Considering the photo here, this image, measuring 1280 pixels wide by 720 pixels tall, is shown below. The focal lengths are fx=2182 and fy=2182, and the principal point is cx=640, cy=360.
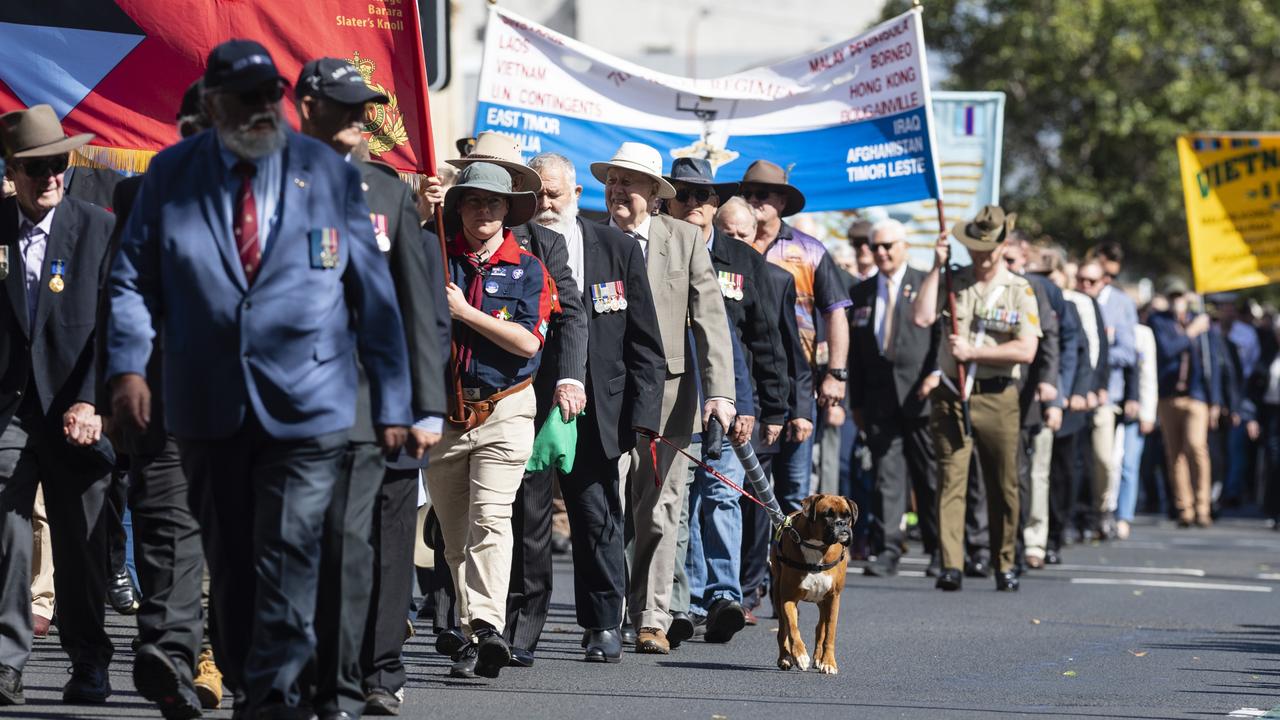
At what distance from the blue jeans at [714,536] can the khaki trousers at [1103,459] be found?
8.31 meters

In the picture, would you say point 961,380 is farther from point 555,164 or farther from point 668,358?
point 555,164

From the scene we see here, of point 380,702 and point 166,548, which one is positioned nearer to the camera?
point 166,548

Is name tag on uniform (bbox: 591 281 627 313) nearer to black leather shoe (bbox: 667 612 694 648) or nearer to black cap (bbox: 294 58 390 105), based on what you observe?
black leather shoe (bbox: 667 612 694 648)

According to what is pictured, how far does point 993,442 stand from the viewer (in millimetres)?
13398

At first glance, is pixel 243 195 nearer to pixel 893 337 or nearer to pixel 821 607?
pixel 821 607

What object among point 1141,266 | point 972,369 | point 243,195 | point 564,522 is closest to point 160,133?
point 243,195

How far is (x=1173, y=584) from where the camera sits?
1453cm

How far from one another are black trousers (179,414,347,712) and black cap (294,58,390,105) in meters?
1.13

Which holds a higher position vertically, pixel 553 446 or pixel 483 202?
pixel 483 202

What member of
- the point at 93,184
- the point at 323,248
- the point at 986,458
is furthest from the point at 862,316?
the point at 323,248

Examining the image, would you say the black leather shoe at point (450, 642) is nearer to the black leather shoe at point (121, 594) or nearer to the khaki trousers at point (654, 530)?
the khaki trousers at point (654, 530)

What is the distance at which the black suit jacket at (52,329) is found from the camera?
25.2 ft

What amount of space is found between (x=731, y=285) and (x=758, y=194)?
1565 mm

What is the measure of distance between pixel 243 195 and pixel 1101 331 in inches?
474
